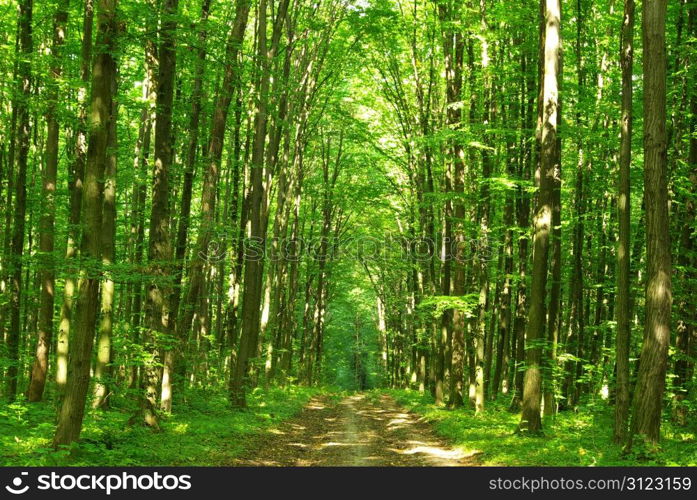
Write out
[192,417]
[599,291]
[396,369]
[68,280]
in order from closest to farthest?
1. [68,280]
2. [192,417]
3. [599,291]
4. [396,369]

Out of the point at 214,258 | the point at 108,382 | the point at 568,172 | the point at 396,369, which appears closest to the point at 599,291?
the point at 568,172

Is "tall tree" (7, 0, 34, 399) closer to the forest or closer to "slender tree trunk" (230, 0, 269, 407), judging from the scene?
the forest

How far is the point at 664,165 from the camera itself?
9664mm

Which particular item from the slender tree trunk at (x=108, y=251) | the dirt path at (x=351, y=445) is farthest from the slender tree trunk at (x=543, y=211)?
the slender tree trunk at (x=108, y=251)

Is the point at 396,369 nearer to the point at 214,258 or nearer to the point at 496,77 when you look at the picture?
the point at 214,258

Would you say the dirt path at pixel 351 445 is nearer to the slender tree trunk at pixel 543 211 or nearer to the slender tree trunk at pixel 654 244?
the slender tree trunk at pixel 543 211

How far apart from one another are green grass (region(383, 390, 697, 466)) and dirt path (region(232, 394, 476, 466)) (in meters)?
0.62

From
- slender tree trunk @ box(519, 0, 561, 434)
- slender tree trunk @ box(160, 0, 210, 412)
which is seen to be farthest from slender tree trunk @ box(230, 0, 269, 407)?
slender tree trunk @ box(519, 0, 561, 434)

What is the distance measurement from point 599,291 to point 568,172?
6.06 metres

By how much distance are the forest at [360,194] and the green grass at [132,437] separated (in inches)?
3.1

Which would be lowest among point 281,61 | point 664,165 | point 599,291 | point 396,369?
point 396,369

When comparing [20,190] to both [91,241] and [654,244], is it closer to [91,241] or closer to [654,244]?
[91,241]
